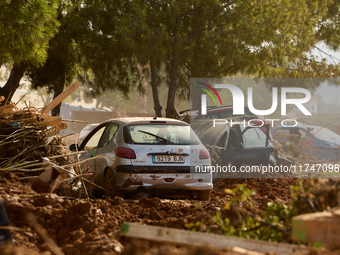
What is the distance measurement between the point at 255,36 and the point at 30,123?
38.3 feet

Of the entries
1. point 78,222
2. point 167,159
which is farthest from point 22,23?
point 78,222

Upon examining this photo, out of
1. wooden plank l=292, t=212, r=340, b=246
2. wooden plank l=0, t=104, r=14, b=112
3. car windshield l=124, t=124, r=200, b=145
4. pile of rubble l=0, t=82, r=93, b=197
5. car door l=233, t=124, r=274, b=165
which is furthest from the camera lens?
car door l=233, t=124, r=274, b=165

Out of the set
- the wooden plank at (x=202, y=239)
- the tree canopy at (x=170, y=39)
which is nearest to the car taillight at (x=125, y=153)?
the wooden plank at (x=202, y=239)

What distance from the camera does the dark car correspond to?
12945mm

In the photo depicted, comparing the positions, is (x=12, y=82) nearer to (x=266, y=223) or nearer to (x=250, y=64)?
(x=250, y=64)

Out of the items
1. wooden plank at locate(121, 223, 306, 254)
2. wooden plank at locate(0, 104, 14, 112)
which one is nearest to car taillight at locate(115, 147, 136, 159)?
wooden plank at locate(0, 104, 14, 112)

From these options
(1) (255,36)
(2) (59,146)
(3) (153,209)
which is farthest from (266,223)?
(1) (255,36)

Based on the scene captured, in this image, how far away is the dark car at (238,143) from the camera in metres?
12.9

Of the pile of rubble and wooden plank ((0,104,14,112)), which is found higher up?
wooden plank ((0,104,14,112))

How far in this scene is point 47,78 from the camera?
17453 millimetres

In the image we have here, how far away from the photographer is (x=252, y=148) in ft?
43.7

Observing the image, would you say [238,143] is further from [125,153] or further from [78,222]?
[78,222]

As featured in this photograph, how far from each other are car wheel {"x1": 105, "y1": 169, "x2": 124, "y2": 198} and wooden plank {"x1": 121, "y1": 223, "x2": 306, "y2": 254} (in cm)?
459

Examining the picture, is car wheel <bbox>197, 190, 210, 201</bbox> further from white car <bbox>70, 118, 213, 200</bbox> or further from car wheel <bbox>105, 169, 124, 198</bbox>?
car wheel <bbox>105, 169, 124, 198</bbox>
